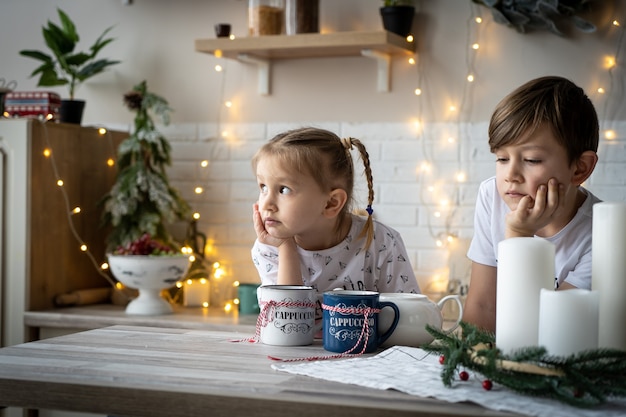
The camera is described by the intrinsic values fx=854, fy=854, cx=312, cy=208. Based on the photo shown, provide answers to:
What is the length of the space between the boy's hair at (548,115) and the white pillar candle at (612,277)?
406 mm

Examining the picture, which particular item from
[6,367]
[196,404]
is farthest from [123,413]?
[6,367]

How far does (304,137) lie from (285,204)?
169 mm

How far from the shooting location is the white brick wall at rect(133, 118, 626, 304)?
3215 mm

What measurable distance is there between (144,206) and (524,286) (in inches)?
94.0

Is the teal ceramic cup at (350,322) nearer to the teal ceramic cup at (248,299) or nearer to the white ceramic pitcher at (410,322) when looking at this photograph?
the white ceramic pitcher at (410,322)

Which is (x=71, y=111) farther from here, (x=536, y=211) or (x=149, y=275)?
(x=536, y=211)

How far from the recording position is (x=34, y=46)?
388cm

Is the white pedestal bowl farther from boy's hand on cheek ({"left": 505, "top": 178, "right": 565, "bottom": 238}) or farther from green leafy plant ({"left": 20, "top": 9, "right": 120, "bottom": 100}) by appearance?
boy's hand on cheek ({"left": 505, "top": 178, "right": 565, "bottom": 238})

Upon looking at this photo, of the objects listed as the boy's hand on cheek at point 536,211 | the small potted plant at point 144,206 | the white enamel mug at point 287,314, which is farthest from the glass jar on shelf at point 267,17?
the white enamel mug at point 287,314

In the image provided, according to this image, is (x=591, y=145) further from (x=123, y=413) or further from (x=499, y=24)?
(x=499, y=24)

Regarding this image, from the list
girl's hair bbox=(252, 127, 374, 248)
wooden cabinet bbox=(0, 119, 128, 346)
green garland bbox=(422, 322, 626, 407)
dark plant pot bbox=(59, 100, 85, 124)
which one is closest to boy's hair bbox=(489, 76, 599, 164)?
girl's hair bbox=(252, 127, 374, 248)

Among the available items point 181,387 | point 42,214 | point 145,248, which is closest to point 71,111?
point 42,214

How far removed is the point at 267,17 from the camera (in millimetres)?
3285

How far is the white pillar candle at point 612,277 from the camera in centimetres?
129
